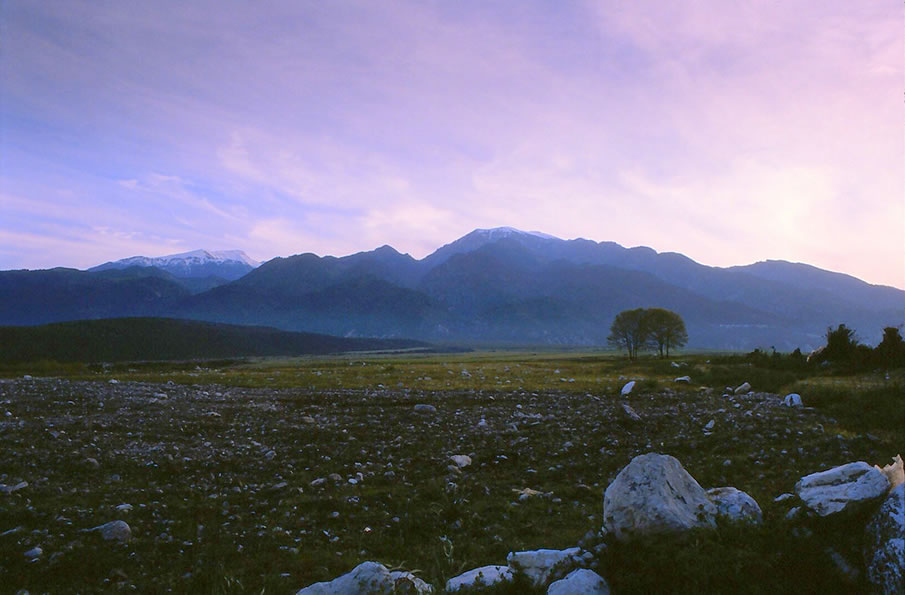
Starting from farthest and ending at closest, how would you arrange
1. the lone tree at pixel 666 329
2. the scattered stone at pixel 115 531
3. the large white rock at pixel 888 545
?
the lone tree at pixel 666 329, the scattered stone at pixel 115 531, the large white rock at pixel 888 545

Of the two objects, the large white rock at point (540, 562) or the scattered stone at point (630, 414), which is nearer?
the large white rock at point (540, 562)

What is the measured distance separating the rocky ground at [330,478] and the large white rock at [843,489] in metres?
0.57

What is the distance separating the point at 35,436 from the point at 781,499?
21.4m

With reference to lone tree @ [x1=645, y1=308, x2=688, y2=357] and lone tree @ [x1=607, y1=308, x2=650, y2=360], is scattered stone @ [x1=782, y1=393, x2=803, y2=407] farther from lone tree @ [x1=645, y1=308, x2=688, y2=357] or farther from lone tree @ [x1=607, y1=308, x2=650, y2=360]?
lone tree @ [x1=607, y1=308, x2=650, y2=360]

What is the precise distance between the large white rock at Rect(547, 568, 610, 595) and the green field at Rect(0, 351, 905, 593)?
0.26m

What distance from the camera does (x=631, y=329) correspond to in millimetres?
94000

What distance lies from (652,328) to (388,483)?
285 feet

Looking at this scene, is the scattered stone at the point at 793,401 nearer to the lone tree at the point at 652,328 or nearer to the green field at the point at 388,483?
the green field at the point at 388,483

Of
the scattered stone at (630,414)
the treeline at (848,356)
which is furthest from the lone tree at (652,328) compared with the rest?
the scattered stone at (630,414)

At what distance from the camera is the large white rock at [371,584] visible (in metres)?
6.45

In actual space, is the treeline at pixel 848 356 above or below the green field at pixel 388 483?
above

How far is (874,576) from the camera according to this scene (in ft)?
18.7

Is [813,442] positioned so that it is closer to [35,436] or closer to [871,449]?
[871,449]

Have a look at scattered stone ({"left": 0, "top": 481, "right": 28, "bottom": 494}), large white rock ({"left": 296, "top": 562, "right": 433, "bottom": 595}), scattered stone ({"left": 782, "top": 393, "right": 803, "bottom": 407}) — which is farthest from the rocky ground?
scattered stone ({"left": 782, "top": 393, "right": 803, "bottom": 407})
